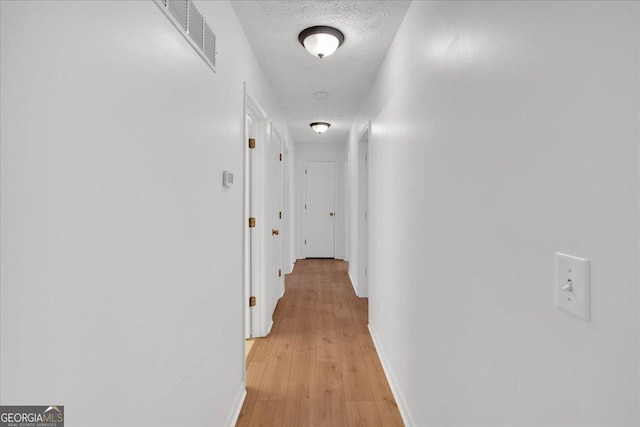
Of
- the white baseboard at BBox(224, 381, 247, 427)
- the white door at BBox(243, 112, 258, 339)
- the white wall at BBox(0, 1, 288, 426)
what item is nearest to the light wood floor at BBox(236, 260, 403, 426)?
the white baseboard at BBox(224, 381, 247, 427)

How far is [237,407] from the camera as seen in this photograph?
2039 mm

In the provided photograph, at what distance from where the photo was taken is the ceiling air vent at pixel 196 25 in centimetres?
131

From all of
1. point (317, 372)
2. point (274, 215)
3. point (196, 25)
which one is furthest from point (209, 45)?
point (274, 215)

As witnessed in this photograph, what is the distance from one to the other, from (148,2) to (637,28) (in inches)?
45.5

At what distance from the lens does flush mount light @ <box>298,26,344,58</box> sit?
2213 mm

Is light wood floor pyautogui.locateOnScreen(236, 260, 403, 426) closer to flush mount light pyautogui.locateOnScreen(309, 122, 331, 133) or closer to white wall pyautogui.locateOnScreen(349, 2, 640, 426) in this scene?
white wall pyautogui.locateOnScreen(349, 2, 640, 426)

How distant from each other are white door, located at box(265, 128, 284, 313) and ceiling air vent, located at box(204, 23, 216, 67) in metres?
1.68

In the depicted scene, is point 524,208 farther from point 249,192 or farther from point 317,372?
point 249,192

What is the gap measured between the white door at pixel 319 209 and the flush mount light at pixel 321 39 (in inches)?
188

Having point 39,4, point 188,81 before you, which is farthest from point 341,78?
point 39,4

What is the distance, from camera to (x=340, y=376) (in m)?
2.48

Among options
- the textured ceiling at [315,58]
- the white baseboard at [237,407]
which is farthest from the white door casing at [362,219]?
the white baseboard at [237,407]

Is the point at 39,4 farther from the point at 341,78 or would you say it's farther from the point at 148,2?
the point at 341,78

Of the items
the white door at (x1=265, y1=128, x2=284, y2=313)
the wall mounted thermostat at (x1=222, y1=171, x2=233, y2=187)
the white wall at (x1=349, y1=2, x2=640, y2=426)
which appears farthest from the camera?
the white door at (x1=265, y1=128, x2=284, y2=313)
